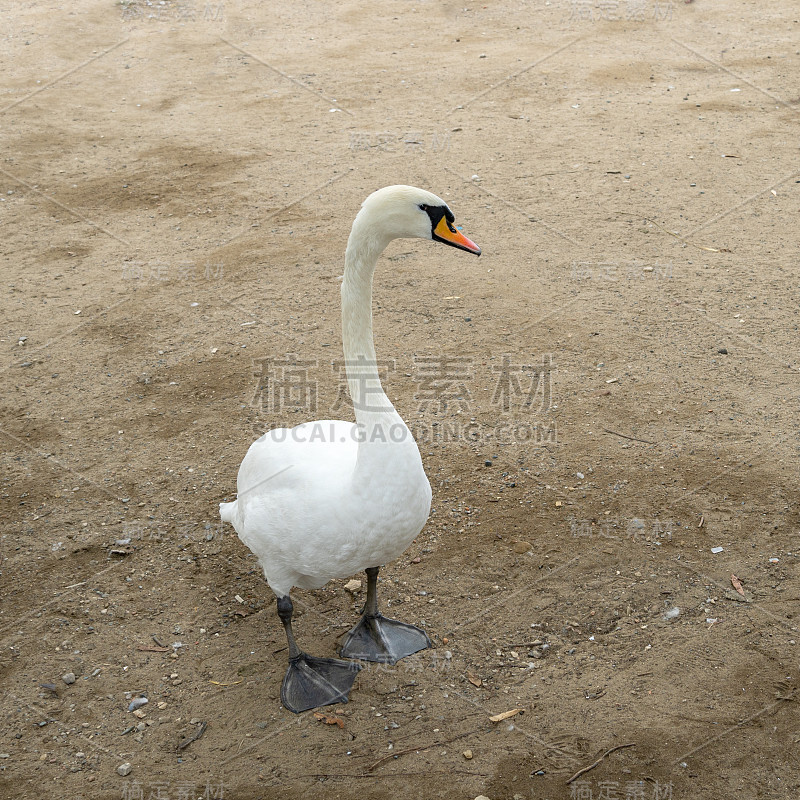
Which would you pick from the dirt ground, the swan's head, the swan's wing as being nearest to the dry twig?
the dirt ground

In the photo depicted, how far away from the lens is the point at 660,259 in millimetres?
7805

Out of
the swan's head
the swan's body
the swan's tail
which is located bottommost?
the swan's tail

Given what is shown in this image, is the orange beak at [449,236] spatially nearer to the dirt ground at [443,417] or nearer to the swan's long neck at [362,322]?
the swan's long neck at [362,322]

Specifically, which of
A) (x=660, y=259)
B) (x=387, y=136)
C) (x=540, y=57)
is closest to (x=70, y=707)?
(x=660, y=259)

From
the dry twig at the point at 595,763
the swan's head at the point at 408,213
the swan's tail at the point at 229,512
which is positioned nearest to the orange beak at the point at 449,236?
the swan's head at the point at 408,213

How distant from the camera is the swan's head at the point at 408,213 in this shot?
3.65 meters

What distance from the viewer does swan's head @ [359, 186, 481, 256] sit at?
3.65 m

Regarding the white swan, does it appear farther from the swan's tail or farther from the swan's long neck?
the swan's tail

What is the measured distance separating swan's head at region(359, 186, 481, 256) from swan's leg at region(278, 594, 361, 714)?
6.21ft

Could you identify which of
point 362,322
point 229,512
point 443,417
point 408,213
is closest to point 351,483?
point 362,322

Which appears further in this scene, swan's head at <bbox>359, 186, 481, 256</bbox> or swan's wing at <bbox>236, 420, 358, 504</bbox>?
swan's wing at <bbox>236, 420, 358, 504</bbox>

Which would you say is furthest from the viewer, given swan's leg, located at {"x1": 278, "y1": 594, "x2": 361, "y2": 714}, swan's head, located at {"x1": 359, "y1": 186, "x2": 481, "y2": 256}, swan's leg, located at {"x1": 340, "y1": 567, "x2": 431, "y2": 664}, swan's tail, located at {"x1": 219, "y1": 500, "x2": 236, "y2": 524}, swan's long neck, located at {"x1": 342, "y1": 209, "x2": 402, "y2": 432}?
swan's tail, located at {"x1": 219, "y1": 500, "x2": 236, "y2": 524}

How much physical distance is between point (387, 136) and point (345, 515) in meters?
7.88

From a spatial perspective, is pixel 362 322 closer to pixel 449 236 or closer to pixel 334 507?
Result: pixel 449 236
